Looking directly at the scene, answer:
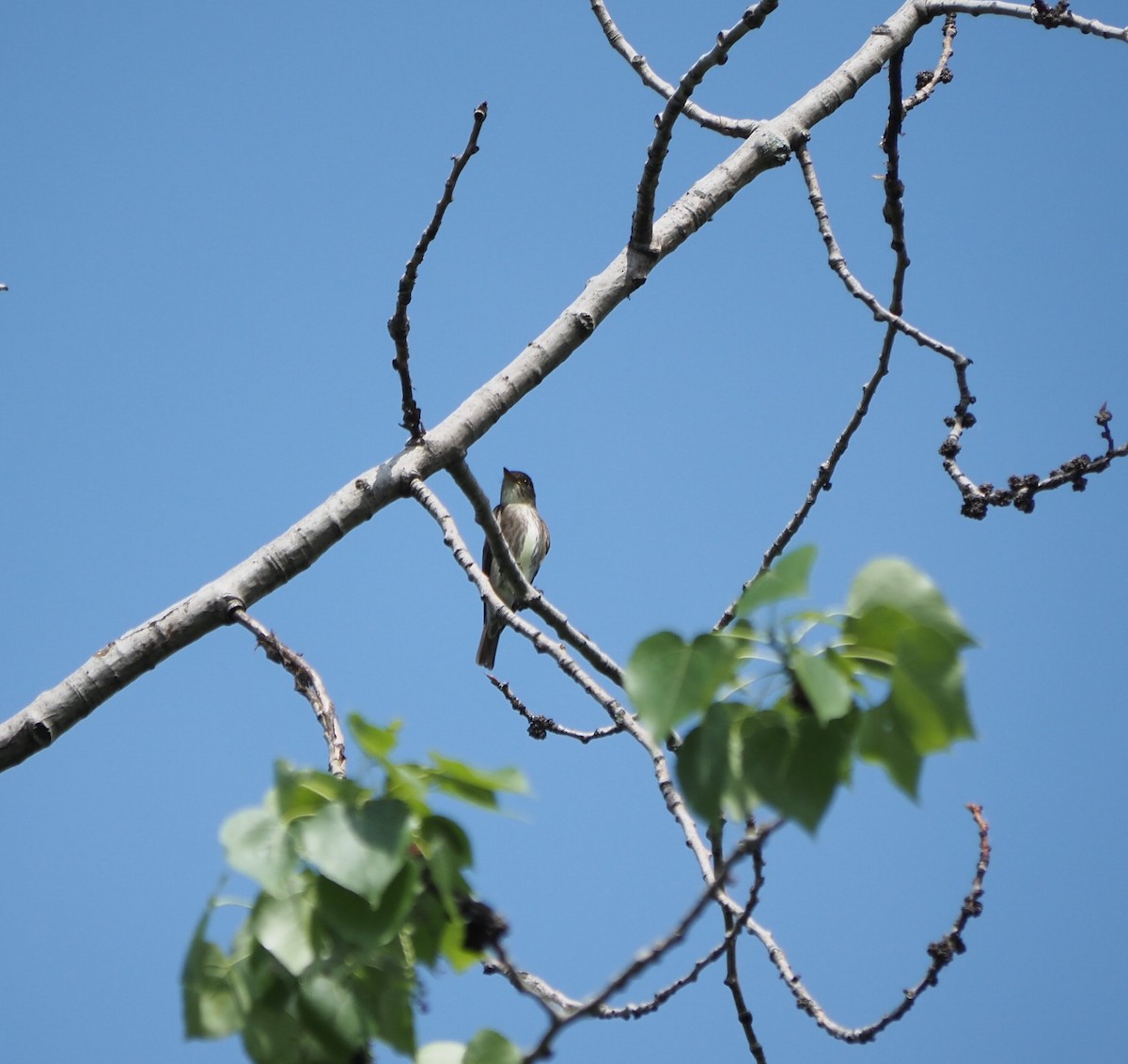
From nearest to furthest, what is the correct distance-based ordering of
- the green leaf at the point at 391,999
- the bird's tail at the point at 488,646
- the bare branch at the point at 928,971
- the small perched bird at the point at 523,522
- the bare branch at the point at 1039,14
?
1. the green leaf at the point at 391,999
2. the bare branch at the point at 928,971
3. the bare branch at the point at 1039,14
4. the bird's tail at the point at 488,646
5. the small perched bird at the point at 523,522

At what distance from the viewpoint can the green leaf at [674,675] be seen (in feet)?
5.30

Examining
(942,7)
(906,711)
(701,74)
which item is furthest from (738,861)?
(942,7)

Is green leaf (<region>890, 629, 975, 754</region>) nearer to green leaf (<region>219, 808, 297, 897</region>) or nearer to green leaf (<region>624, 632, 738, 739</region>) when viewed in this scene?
green leaf (<region>624, 632, 738, 739</region>)

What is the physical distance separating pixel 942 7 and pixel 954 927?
332 centimetres

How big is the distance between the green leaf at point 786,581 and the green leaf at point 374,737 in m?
0.50

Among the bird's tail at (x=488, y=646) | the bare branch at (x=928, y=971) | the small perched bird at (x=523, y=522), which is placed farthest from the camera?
the small perched bird at (x=523, y=522)

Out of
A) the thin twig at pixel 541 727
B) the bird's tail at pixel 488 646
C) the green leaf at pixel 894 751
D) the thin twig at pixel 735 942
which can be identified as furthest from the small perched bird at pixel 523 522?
the green leaf at pixel 894 751

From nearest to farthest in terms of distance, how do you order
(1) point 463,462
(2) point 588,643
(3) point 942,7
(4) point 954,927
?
(4) point 954,927 → (2) point 588,643 → (1) point 463,462 → (3) point 942,7

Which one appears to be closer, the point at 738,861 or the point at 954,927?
the point at 738,861

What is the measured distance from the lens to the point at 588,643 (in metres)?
3.38

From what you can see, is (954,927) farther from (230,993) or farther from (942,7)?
(942,7)

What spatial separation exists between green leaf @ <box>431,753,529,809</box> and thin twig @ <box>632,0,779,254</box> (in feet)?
7.61

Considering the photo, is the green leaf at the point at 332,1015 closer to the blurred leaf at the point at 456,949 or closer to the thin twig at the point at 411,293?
the blurred leaf at the point at 456,949

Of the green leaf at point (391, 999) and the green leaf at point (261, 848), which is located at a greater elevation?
the green leaf at point (261, 848)
